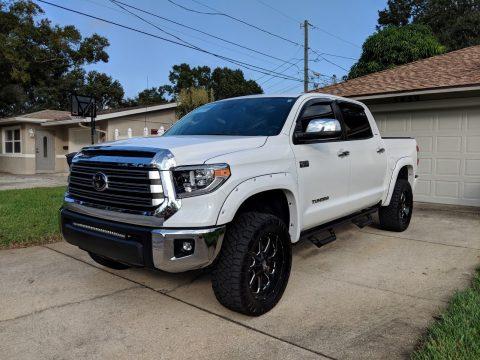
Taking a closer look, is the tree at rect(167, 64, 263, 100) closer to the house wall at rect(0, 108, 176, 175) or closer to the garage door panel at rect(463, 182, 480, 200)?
the house wall at rect(0, 108, 176, 175)

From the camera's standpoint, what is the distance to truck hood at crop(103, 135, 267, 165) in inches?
139

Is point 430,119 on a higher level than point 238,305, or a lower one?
higher

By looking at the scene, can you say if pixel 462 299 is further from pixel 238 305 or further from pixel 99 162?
pixel 99 162

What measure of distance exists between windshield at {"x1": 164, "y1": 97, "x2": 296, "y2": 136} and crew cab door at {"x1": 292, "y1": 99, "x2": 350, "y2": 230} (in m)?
0.23

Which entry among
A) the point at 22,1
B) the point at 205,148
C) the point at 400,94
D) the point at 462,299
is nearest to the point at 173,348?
the point at 205,148

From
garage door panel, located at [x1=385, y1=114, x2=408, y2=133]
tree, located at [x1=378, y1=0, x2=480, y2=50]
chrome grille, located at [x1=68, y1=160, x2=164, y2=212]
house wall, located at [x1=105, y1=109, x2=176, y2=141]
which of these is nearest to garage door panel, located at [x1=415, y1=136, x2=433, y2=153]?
garage door panel, located at [x1=385, y1=114, x2=408, y2=133]

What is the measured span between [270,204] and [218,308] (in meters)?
1.09

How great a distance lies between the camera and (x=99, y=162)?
12.6 feet

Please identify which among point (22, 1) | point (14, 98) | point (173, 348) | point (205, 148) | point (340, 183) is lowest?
point (173, 348)

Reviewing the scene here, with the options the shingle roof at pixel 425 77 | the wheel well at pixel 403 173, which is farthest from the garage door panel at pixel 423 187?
the wheel well at pixel 403 173

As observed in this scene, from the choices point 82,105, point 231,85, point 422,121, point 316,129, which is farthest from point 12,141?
point 231,85

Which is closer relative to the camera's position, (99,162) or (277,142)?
(99,162)

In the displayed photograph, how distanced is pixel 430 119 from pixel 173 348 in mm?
8571

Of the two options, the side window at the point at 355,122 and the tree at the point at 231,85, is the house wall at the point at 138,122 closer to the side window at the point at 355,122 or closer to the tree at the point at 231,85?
the side window at the point at 355,122
